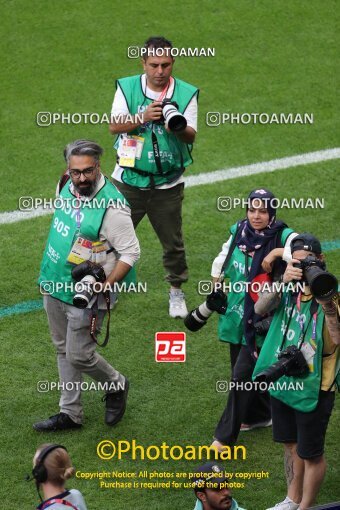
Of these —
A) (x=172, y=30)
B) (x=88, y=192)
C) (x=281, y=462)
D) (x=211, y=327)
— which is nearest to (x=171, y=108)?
(x=88, y=192)

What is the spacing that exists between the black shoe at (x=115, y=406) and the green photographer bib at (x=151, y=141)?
5.31 feet

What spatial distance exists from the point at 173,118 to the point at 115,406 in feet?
6.33

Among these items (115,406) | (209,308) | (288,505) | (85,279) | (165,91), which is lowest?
(288,505)

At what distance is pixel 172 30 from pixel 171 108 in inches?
179

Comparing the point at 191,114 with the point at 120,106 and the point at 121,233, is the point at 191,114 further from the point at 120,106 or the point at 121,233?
the point at 121,233

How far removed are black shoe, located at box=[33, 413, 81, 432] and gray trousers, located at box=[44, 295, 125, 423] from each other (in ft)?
0.11

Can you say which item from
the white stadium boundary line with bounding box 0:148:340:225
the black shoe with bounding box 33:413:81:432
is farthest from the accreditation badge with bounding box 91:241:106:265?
the white stadium boundary line with bounding box 0:148:340:225

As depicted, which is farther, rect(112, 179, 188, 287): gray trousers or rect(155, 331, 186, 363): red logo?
rect(112, 179, 188, 287): gray trousers

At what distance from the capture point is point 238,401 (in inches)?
289

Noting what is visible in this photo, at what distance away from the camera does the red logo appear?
27.5 ft

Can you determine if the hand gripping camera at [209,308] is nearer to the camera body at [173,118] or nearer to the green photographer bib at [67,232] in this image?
the green photographer bib at [67,232]

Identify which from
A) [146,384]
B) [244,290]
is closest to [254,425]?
[146,384]

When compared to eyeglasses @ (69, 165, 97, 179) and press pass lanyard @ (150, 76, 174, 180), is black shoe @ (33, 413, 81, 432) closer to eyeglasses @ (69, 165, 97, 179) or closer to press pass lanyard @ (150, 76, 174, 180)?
eyeglasses @ (69, 165, 97, 179)

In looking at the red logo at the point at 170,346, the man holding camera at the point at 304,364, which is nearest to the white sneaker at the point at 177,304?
the red logo at the point at 170,346
